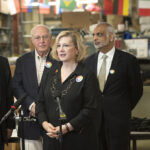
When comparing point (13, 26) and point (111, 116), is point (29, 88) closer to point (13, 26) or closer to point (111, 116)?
point (111, 116)

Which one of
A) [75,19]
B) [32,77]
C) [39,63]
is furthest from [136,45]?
[32,77]

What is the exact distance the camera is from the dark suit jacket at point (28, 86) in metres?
3.51

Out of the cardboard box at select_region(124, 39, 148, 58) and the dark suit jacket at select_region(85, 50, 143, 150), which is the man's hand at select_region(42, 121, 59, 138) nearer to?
the dark suit jacket at select_region(85, 50, 143, 150)

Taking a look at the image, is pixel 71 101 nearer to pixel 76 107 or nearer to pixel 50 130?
pixel 76 107

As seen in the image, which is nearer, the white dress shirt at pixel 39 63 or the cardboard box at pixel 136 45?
the white dress shirt at pixel 39 63

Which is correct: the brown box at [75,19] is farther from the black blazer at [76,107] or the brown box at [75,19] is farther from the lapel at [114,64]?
the black blazer at [76,107]

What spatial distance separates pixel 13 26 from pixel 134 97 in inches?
364

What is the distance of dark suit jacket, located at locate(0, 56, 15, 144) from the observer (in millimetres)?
3285

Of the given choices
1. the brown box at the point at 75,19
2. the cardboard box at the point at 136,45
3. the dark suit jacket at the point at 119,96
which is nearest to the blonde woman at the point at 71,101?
the dark suit jacket at the point at 119,96

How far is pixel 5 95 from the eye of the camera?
3.36 metres

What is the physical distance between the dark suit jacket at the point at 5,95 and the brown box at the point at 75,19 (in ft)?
13.0

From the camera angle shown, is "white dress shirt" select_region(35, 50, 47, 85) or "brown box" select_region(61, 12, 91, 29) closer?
"white dress shirt" select_region(35, 50, 47, 85)

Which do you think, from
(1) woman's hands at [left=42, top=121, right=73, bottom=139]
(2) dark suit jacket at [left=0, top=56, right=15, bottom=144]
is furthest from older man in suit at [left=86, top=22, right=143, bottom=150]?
(1) woman's hands at [left=42, top=121, right=73, bottom=139]

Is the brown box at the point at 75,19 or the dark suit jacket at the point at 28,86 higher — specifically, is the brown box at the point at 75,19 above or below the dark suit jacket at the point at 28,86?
above
